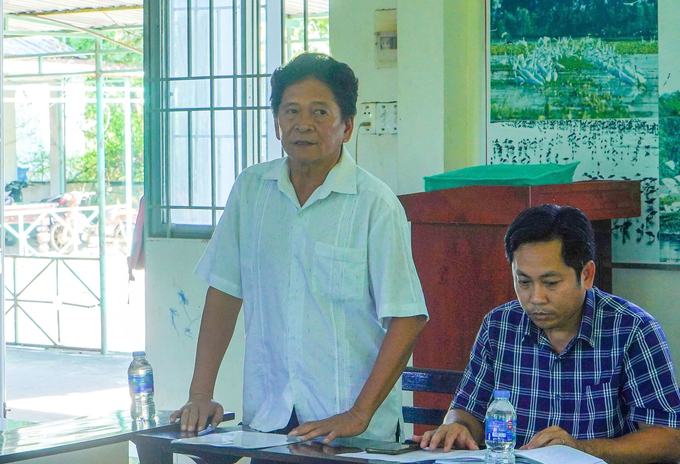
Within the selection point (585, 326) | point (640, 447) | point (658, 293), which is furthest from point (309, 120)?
point (658, 293)

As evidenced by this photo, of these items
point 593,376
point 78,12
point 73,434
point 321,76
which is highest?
point 78,12

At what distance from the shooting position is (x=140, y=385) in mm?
2445

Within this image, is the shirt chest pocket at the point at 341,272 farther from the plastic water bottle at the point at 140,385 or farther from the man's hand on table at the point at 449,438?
the plastic water bottle at the point at 140,385

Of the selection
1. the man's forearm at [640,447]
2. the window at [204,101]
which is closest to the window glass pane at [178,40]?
the window at [204,101]

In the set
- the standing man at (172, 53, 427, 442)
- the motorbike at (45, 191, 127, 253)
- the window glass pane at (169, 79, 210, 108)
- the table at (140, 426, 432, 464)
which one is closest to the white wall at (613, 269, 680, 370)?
the standing man at (172, 53, 427, 442)

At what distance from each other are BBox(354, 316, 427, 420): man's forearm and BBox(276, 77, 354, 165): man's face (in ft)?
1.49

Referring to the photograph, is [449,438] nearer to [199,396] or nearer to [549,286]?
[549,286]

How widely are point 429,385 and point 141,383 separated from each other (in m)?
0.84

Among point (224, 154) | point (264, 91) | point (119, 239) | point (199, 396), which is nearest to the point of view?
point (199, 396)

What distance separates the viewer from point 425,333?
3.14m

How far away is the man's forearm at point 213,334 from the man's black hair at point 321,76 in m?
0.52

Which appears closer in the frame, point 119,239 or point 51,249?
point 51,249

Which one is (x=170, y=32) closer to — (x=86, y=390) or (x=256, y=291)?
(x=256, y=291)

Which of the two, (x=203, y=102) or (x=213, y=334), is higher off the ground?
(x=203, y=102)
